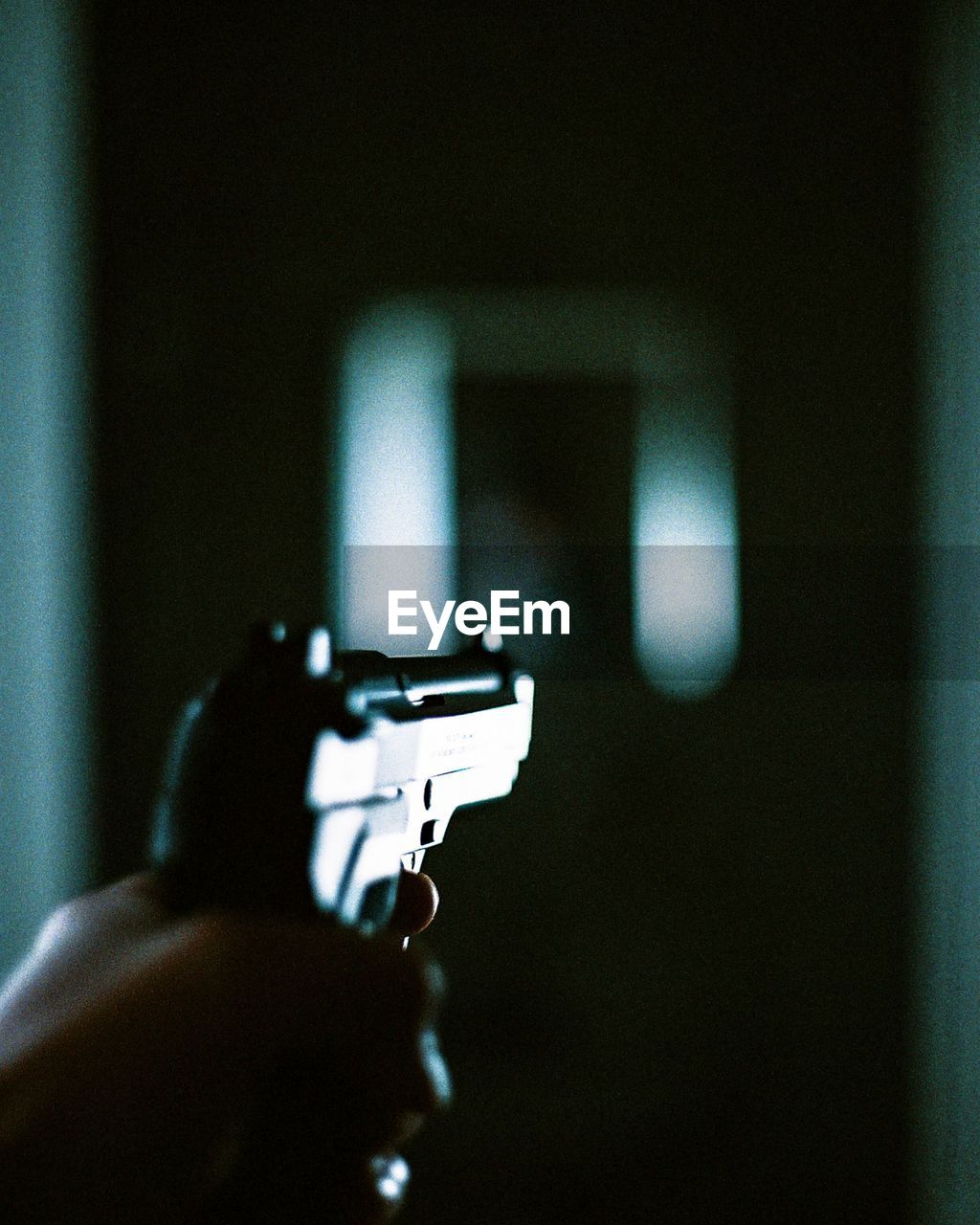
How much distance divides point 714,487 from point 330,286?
0.52m

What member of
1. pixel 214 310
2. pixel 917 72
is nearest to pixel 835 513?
pixel 917 72

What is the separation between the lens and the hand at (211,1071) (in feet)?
1.12

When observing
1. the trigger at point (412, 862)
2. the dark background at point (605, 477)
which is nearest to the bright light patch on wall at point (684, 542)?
the dark background at point (605, 477)

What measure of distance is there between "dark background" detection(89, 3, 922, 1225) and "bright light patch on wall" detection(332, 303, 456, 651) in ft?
0.12

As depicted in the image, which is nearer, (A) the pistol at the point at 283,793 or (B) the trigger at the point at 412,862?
(A) the pistol at the point at 283,793
